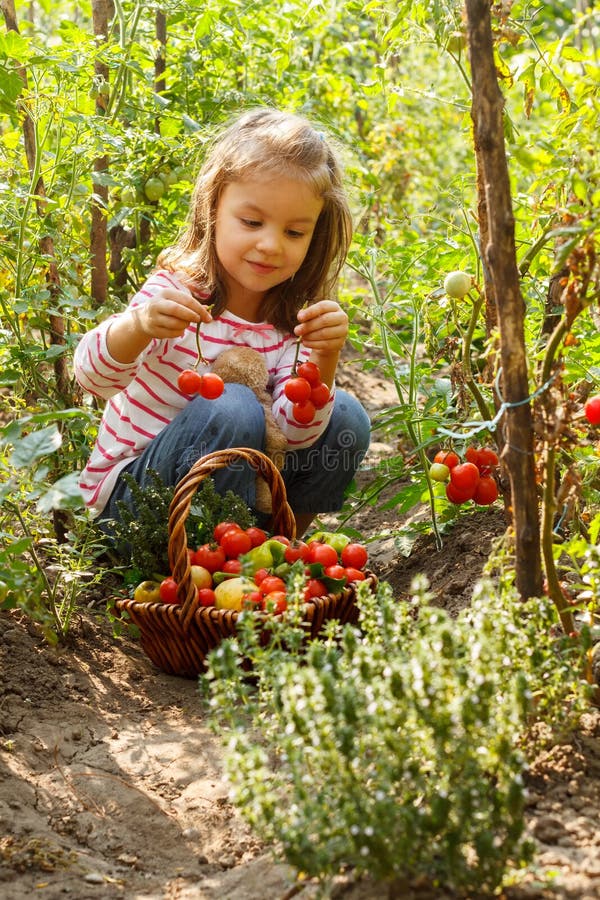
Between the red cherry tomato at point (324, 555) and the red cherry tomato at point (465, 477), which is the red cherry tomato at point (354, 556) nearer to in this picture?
the red cherry tomato at point (324, 555)

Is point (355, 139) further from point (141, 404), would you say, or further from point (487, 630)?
point (487, 630)

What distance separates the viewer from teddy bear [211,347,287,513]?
2488mm

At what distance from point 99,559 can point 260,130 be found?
1196 mm

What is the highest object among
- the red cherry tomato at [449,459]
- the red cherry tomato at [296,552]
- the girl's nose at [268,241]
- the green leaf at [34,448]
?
the girl's nose at [268,241]

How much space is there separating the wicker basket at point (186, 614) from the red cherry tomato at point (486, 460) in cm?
43

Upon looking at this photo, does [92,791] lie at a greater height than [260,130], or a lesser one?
lesser

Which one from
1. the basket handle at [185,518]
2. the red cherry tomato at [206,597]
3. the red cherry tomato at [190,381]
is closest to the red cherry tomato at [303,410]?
the basket handle at [185,518]

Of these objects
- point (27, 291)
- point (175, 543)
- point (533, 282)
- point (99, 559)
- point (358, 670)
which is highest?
point (533, 282)

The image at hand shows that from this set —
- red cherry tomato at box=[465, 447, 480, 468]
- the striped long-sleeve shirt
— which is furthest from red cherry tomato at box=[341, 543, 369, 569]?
the striped long-sleeve shirt

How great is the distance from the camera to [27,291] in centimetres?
236

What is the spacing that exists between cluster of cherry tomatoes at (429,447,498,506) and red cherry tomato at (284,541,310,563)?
378 mm

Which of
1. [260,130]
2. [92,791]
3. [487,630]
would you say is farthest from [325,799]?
[260,130]

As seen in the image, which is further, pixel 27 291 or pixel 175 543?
pixel 27 291

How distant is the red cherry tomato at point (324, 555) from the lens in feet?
6.91
